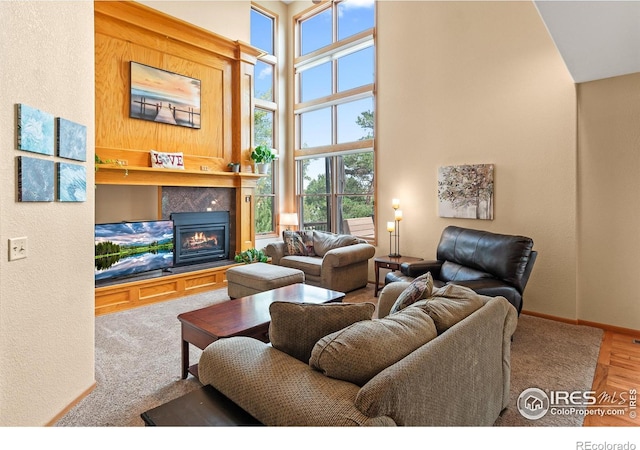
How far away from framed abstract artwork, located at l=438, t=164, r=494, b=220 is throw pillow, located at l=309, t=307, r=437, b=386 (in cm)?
335

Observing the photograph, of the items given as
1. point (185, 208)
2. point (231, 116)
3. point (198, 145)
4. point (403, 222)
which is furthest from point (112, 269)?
point (403, 222)

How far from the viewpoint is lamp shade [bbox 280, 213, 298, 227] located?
21.6 ft

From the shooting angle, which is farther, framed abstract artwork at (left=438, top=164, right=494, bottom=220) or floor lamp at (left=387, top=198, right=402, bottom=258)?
floor lamp at (left=387, top=198, right=402, bottom=258)

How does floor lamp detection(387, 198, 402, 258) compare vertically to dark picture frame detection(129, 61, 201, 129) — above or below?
below

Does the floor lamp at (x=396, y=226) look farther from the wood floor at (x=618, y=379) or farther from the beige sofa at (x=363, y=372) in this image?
the beige sofa at (x=363, y=372)

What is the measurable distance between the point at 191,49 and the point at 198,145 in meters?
1.42

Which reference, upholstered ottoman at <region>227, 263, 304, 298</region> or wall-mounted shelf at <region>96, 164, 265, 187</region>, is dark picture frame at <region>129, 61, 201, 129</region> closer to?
wall-mounted shelf at <region>96, 164, 265, 187</region>

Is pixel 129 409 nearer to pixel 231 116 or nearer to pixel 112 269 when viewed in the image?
pixel 112 269

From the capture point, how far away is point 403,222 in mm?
5227

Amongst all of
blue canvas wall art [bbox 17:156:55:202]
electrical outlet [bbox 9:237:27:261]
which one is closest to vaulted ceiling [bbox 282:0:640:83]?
blue canvas wall art [bbox 17:156:55:202]

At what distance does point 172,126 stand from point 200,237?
1706mm

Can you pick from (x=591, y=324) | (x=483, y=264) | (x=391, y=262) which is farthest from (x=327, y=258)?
(x=591, y=324)

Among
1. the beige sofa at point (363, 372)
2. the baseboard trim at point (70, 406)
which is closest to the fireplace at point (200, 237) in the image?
the baseboard trim at point (70, 406)

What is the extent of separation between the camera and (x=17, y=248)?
72.7 inches
